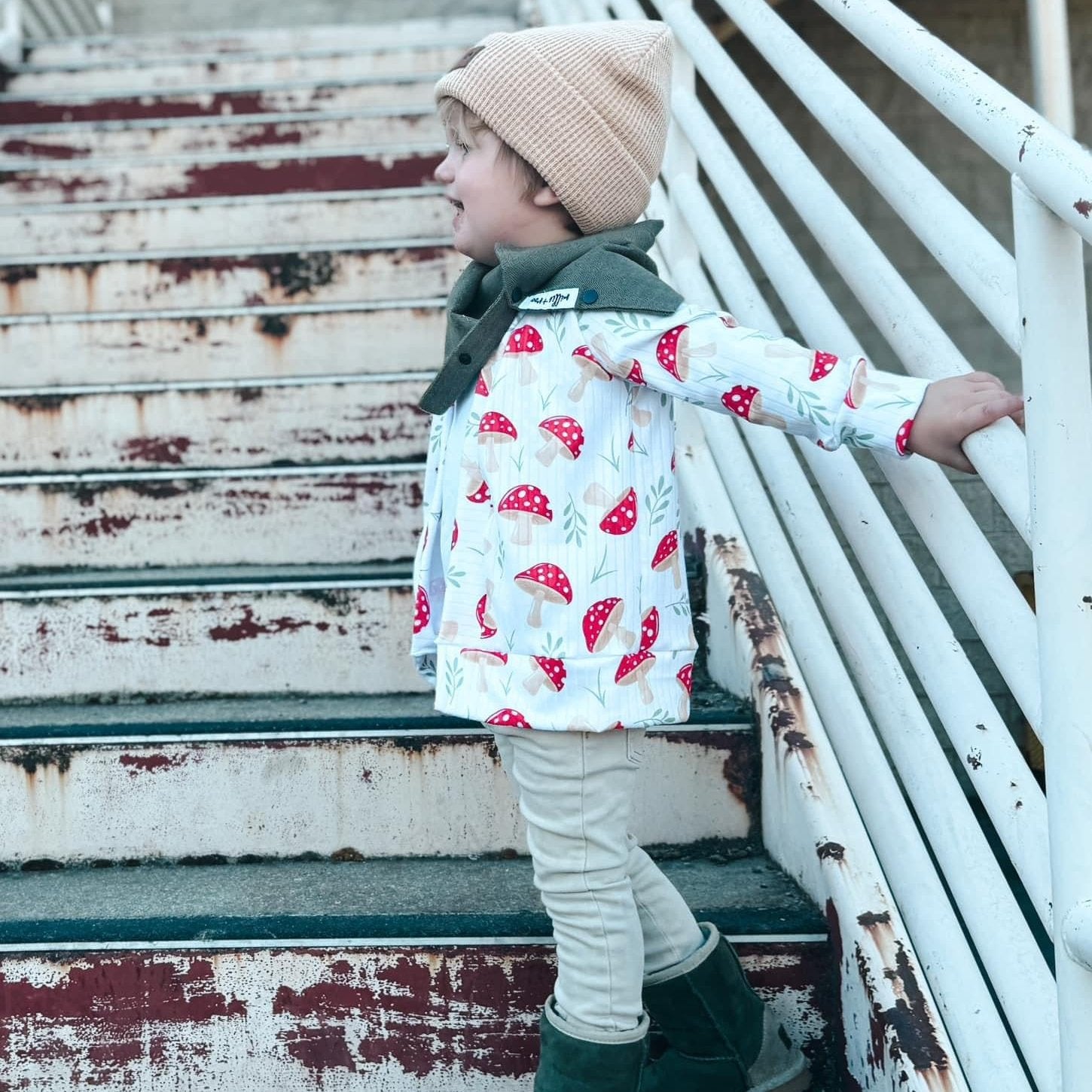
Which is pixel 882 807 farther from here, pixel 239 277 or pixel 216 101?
pixel 216 101

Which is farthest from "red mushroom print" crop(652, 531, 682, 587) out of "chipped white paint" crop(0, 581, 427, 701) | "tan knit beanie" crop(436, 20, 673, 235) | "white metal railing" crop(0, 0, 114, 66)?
"white metal railing" crop(0, 0, 114, 66)

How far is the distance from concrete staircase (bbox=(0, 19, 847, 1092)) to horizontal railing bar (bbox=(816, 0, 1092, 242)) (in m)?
0.81

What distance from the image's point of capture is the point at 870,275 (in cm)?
122

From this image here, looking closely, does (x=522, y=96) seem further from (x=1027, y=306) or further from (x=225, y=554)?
(x=225, y=554)

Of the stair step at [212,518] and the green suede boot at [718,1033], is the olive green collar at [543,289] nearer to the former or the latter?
the green suede boot at [718,1033]

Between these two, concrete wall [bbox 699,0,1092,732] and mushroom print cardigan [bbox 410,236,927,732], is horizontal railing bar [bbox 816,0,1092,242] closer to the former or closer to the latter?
mushroom print cardigan [bbox 410,236,927,732]

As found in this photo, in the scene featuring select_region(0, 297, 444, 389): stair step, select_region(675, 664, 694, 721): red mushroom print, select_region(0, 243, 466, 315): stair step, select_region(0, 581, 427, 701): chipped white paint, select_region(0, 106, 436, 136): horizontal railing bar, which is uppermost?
select_region(0, 106, 436, 136): horizontal railing bar

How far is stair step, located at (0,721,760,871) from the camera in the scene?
1586 mm

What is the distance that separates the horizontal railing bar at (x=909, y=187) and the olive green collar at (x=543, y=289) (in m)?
0.22

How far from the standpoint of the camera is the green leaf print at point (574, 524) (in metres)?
1.20

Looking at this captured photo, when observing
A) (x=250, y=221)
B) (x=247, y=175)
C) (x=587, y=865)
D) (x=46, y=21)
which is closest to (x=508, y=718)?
(x=587, y=865)

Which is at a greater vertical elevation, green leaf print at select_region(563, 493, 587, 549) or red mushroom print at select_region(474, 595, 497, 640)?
green leaf print at select_region(563, 493, 587, 549)

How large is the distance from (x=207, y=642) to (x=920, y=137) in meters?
3.61

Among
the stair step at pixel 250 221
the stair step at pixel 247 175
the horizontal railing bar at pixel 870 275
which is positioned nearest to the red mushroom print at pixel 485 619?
the horizontal railing bar at pixel 870 275
